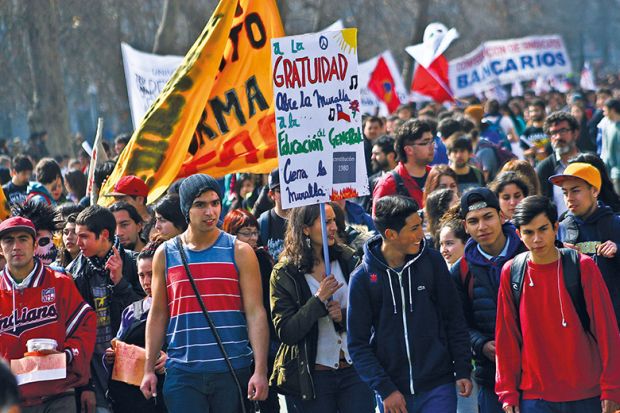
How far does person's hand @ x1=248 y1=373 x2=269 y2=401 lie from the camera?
6148 millimetres

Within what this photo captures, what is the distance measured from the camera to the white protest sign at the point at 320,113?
6.91m

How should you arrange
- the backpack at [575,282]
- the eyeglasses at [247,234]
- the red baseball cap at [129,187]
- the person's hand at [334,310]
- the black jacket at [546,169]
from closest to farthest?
1. the backpack at [575,282]
2. the person's hand at [334,310]
3. the eyeglasses at [247,234]
4. the red baseball cap at [129,187]
5. the black jacket at [546,169]

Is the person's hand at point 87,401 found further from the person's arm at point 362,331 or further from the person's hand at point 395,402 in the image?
the person's hand at point 395,402

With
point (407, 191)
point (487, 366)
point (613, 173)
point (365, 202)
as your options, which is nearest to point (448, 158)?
point (365, 202)

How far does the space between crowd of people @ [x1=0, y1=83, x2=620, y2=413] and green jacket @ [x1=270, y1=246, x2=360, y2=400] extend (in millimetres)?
10

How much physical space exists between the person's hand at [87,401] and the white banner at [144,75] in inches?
245

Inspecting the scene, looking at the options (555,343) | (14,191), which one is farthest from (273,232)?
(14,191)

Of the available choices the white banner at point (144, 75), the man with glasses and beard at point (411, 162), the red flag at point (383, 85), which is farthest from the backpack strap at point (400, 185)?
the red flag at point (383, 85)

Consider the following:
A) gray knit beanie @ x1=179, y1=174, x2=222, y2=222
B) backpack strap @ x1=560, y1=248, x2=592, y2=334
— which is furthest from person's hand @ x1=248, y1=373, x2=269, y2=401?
backpack strap @ x1=560, y1=248, x2=592, y2=334

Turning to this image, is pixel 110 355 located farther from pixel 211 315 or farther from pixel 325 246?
pixel 325 246

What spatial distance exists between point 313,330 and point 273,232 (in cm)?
197

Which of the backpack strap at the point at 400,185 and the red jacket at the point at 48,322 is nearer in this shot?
the red jacket at the point at 48,322

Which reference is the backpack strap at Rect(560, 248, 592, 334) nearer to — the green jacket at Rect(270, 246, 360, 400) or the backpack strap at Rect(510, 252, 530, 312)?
the backpack strap at Rect(510, 252, 530, 312)

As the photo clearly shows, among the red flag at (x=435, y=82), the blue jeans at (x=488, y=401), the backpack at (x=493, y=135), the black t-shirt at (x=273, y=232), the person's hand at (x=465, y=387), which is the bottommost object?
the blue jeans at (x=488, y=401)
